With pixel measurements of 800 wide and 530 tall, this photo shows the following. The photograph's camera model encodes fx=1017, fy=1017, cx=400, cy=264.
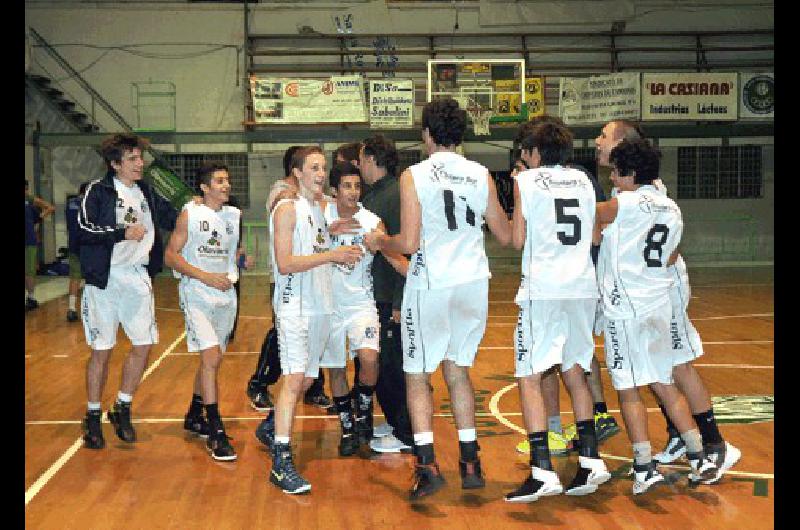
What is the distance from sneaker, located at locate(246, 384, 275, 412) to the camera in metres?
8.09

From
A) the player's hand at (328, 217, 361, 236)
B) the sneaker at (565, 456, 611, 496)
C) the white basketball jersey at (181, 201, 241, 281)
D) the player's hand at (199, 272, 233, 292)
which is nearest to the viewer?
the sneaker at (565, 456, 611, 496)

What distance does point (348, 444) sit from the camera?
21.5 ft

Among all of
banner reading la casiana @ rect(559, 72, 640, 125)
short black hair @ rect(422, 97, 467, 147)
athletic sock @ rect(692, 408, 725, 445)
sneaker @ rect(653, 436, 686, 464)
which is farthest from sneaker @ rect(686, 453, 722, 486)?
banner reading la casiana @ rect(559, 72, 640, 125)

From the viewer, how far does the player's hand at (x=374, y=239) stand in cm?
570

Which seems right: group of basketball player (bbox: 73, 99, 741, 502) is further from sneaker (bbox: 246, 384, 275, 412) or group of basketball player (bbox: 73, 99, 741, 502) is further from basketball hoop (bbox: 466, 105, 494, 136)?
basketball hoop (bbox: 466, 105, 494, 136)

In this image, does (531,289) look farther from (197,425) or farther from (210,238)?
(197,425)

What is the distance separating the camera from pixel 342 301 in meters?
6.59

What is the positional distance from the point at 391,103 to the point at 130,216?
16.3m

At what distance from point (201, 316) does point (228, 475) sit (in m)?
1.16

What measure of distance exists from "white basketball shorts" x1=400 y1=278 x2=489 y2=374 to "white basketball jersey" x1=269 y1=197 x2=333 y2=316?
0.54 m

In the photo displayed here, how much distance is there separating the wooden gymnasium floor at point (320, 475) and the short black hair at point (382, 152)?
1863mm

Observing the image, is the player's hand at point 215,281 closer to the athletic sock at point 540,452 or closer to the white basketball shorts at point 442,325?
the white basketball shorts at point 442,325

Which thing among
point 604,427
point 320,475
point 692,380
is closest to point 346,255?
point 320,475
